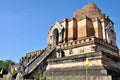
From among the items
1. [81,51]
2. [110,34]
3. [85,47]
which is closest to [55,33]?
[81,51]

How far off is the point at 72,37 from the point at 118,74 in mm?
10579

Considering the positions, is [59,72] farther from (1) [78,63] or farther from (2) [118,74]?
(2) [118,74]

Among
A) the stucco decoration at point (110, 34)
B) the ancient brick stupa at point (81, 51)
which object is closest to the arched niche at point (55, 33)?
the ancient brick stupa at point (81, 51)

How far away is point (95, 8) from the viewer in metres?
27.8

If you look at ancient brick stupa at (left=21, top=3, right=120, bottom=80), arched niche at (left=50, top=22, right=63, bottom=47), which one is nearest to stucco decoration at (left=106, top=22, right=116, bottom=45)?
ancient brick stupa at (left=21, top=3, right=120, bottom=80)

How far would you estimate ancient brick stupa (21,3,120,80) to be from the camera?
15.1 metres

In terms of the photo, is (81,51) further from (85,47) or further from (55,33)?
(55,33)

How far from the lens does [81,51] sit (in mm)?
20500

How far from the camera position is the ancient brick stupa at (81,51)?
593 inches

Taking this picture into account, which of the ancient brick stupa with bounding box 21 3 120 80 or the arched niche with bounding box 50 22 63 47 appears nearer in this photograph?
the ancient brick stupa with bounding box 21 3 120 80

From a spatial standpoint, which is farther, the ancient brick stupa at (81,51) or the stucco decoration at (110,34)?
the stucco decoration at (110,34)

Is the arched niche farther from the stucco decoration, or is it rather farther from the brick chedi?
the stucco decoration

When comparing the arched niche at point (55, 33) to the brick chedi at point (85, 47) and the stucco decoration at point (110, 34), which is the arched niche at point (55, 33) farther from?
the stucco decoration at point (110, 34)

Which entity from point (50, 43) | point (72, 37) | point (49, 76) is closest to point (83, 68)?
point (49, 76)
